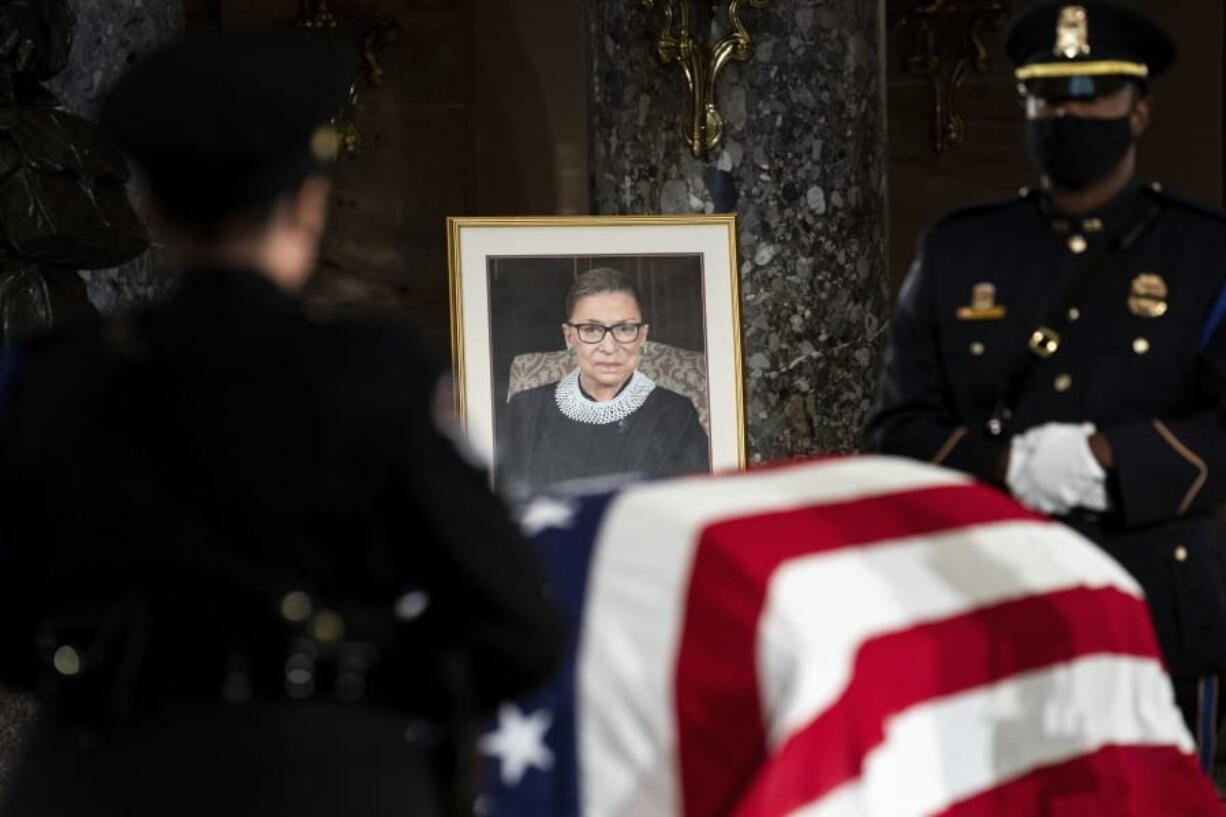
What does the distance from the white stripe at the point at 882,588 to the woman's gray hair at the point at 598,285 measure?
2.25 m

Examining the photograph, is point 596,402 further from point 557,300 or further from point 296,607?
point 296,607

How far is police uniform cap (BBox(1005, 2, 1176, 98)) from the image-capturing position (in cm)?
329

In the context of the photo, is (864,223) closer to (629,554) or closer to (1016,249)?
(1016,249)

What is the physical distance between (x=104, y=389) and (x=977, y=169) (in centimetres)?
614

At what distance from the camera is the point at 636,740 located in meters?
2.90

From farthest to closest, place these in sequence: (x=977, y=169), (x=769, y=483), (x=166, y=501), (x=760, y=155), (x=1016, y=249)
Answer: (x=977, y=169), (x=760, y=155), (x=1016, y=249), (x=769, y=483), (x=166, y=501)

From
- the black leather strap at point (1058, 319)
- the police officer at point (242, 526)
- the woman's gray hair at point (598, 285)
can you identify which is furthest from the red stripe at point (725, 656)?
the woman's gray hair at point (598, 285)

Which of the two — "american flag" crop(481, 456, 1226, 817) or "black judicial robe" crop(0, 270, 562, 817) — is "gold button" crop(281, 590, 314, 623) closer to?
"black judicial robe" crop(0, 270, 562, 817)

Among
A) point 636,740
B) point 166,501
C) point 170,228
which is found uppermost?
point 170,228

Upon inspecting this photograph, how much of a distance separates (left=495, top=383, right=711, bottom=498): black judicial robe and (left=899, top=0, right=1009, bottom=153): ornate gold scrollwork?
9.36 ft

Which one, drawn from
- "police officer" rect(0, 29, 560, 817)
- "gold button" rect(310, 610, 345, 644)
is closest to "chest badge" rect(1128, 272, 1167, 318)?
"police officer" rect(0, 29, 560, 817)

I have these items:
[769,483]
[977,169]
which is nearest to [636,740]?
[769,483]

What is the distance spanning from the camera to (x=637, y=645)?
292cm

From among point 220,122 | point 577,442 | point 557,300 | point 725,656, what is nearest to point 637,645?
point 725,656
